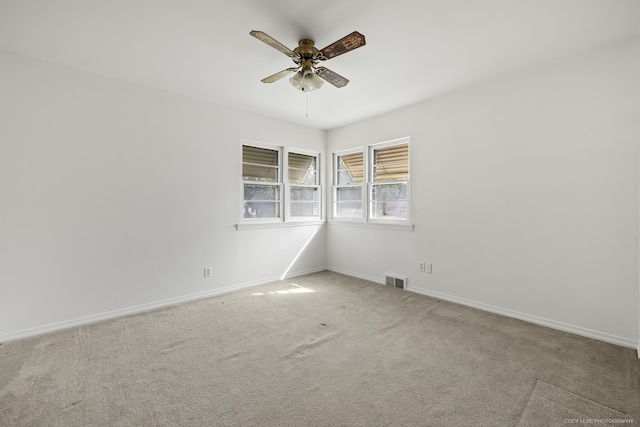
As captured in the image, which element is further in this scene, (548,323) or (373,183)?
(373,183)

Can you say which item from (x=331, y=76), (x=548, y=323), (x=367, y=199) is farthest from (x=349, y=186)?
(x=548, y=323)

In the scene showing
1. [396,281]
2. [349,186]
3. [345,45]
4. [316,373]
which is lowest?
[316,373]

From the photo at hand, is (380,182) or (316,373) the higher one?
(380,182)

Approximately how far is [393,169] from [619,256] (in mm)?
2617

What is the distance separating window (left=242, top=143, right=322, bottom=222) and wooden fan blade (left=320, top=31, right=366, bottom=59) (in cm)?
241

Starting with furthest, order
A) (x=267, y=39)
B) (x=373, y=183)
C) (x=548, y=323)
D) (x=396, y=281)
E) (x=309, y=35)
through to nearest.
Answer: (x=373, y=183) → (x=396, y=281) → (x=548, y=323) → (x=309, y=35) → (x=267, y=39)

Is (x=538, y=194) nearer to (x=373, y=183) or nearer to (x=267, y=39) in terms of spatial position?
(x=373, y=183)

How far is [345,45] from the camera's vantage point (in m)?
2.08

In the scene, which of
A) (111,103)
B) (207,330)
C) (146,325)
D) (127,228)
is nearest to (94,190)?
(127,228)

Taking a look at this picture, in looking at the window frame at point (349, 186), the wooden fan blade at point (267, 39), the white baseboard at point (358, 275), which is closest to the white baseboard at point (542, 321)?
the white baseboard at point (358, 275)

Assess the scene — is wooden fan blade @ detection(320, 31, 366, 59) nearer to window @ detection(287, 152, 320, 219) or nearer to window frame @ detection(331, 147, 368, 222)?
window frame @ detection(331, 147, 368, 222)

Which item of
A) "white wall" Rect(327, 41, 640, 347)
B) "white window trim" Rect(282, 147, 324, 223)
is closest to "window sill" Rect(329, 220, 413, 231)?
"white wall" Rect(327, 41, 640, 347)

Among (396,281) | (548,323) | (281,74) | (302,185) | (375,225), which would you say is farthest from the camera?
(302,185)

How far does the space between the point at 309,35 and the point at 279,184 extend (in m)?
2.62
